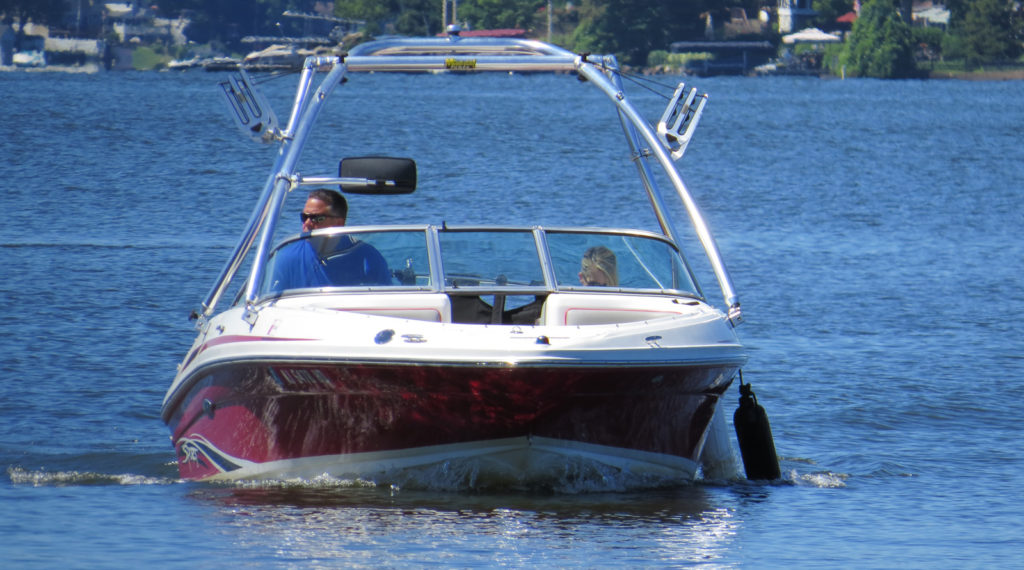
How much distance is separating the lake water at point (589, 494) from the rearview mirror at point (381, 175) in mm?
1657

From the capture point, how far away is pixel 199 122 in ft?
182

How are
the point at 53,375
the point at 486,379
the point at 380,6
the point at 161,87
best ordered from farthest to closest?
the point at 380,6, the point at 161,87, the point at 53,375, the point at 486,379

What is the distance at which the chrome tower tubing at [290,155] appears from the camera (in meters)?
9.05

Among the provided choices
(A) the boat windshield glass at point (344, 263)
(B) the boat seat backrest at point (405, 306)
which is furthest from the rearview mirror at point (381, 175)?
(B) the boat seat backrest at point (405, 306)

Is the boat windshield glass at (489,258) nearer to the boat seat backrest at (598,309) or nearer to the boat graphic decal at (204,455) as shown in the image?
the boat seat backrest at (598,309)

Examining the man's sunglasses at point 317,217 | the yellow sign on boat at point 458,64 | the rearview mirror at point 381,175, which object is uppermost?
the yellow sign on boat at point 458,64

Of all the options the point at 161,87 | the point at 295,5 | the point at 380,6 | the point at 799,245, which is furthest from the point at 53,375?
the point at 380,6

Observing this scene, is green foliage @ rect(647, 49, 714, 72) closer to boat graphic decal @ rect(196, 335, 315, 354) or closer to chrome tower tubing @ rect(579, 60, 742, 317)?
chrome tower tubing @ rect(579, 60, 742, 317)

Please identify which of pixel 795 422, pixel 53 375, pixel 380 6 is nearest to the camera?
pixel 795 422

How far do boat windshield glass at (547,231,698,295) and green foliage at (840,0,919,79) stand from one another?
136 m

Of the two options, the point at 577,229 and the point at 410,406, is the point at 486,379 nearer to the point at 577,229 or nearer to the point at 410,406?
the point at 410,406

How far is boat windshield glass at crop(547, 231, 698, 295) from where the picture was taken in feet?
30.7

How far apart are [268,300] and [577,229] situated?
71.8 inches

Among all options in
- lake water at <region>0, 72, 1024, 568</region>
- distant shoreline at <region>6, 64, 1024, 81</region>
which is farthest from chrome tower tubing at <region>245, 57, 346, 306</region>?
distant shoreline at <region>6, 64, 1024, 81</region>
